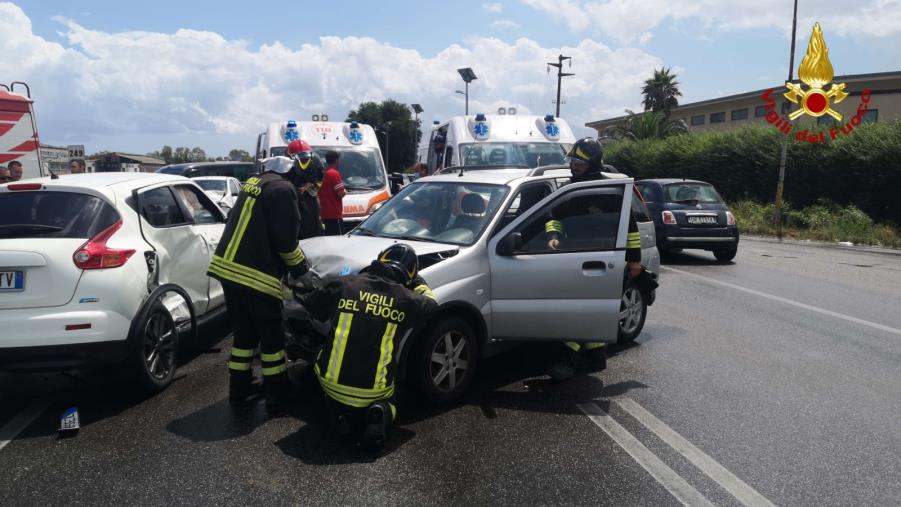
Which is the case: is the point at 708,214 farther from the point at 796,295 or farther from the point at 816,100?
the point at 816,100

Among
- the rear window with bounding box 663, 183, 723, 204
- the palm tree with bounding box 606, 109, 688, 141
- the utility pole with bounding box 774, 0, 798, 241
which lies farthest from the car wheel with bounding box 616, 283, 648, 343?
the palm tree with bounding box 606, 109, 688, 141

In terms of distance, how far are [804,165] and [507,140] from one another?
46.3ft

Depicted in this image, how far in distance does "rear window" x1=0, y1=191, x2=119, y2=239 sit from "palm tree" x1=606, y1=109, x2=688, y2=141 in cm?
3704

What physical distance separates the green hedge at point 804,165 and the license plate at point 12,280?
837 inches

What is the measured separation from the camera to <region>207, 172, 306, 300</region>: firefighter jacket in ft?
15.5

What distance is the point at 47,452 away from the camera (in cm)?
402

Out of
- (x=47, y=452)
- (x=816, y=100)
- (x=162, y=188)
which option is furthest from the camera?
(x=816, y=100)

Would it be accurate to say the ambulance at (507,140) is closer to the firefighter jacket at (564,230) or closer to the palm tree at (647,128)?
the firefighter jacket at (564,230)

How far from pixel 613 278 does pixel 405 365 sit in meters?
1.81

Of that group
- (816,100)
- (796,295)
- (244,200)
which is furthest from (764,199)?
(244,200)

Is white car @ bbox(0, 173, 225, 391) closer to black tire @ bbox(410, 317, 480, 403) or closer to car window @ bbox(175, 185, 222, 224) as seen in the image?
car window @ bbox(175, 185, 222, 224)

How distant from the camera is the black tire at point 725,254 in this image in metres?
13.0

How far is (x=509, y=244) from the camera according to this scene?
502 cm

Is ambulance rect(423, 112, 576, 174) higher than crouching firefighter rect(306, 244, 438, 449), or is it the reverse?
ambulance rect(423, 112, 576, 174)
